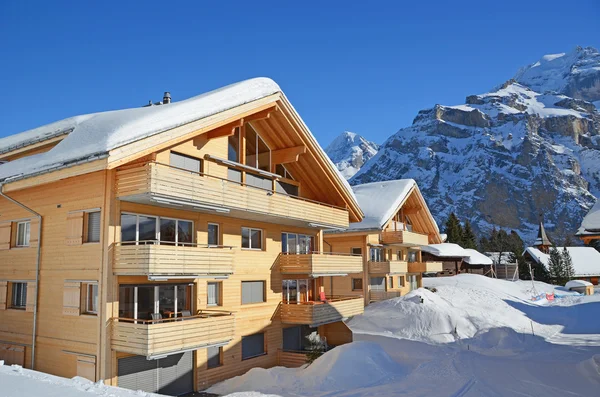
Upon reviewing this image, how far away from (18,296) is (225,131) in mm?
10240

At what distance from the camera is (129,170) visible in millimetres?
15305

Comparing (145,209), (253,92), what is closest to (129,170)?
(145,209)

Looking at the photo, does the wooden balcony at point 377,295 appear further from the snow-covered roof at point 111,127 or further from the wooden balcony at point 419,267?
the snow-covered roof at point 111,127

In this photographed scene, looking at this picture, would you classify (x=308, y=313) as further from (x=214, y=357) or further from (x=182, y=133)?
(x=182, y=133)

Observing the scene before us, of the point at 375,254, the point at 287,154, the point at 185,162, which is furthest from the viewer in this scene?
the point at 375,254

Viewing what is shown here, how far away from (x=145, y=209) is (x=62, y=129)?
211 inches

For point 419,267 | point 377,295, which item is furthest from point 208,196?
point 419,267

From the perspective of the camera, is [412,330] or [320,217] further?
[412,330]

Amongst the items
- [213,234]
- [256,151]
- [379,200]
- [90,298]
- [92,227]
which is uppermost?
[256,151]

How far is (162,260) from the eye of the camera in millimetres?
15086

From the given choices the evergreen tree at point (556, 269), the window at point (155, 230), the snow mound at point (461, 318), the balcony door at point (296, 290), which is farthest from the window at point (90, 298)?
the evergreen tree at point (556, 269)

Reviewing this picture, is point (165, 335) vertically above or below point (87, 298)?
below

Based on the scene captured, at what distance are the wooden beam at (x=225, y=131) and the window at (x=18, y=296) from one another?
358 inches

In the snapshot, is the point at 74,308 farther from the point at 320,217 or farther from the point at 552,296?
the point at 552,296
